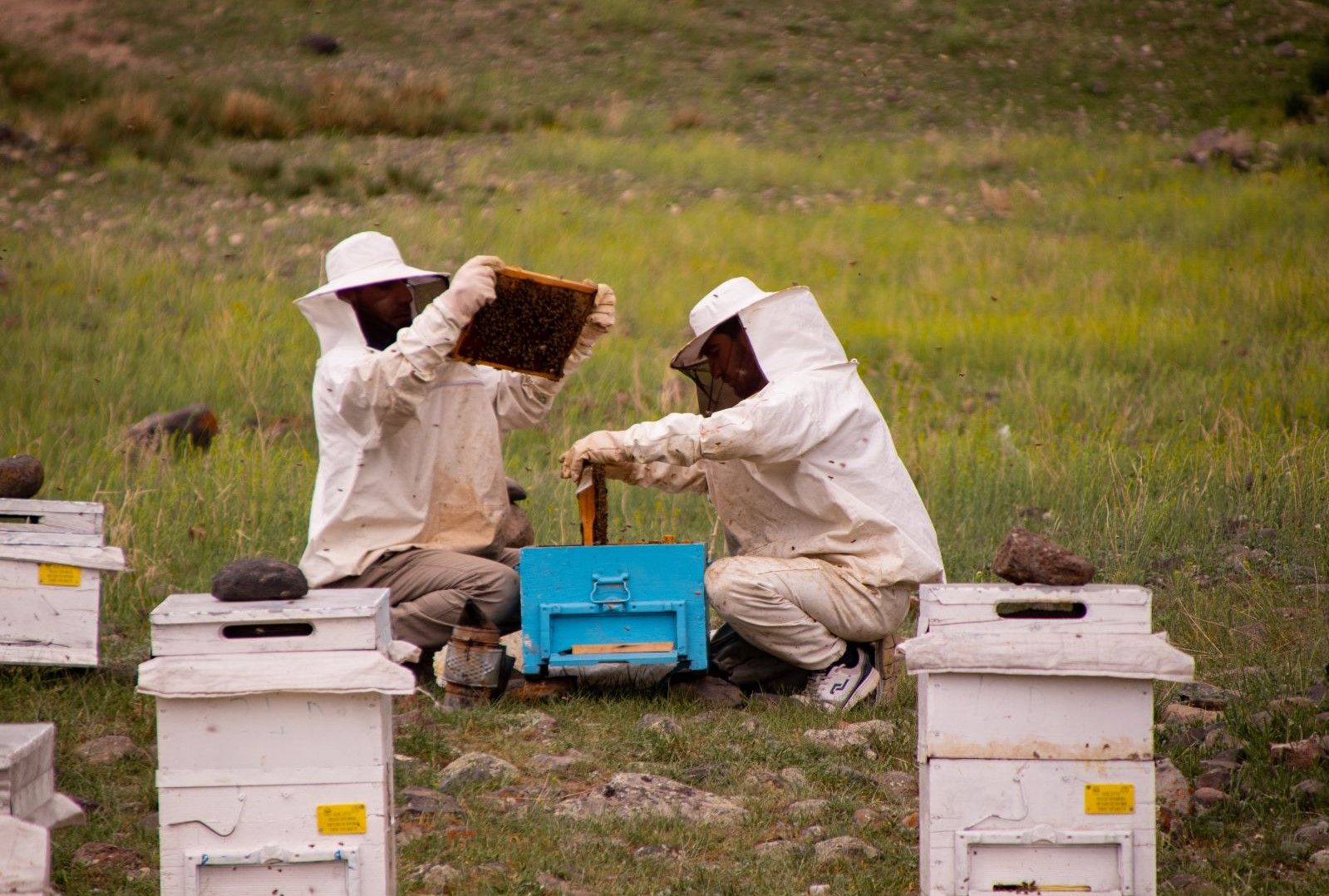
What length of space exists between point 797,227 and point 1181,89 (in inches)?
369

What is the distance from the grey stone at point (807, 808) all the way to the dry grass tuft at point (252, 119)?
15.7 m

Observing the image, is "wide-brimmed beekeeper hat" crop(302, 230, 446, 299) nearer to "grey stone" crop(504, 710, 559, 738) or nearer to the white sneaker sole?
"grey stone" crop(504, 710, 559, 738)

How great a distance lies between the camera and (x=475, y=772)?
14.6ft

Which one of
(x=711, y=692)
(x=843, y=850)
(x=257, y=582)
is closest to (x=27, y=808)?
(x=257, y=582)

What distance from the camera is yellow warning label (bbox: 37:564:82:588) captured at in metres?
5.19

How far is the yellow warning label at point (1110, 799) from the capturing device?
3.28 metres

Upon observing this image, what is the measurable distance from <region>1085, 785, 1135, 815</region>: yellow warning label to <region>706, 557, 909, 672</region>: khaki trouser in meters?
2.06

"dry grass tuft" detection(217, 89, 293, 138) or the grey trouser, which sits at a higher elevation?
"dry grass tuft" detection(217, 89, 293, 138)

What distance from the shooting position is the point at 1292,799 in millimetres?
4172

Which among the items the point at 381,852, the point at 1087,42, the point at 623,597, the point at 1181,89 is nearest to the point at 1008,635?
the point at 381,852

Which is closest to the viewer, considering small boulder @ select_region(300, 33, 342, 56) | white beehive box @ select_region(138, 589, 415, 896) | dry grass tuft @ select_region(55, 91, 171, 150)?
white beehive box @ select_region(138, 589, 415, 896)

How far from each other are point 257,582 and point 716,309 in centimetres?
247

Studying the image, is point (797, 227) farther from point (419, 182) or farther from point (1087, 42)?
point (1087, 42)

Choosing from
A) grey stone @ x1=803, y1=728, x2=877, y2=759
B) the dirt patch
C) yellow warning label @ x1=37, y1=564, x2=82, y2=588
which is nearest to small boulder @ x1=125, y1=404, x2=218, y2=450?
yellow warning label @ x1=37, y1=564, x2=82, y2=588
